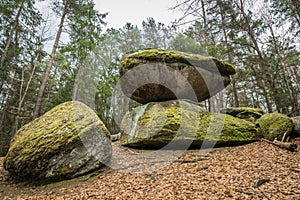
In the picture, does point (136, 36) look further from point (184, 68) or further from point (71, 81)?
point (184, 68)

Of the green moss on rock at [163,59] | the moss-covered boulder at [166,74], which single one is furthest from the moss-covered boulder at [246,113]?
the green moss on rock at [163,59]

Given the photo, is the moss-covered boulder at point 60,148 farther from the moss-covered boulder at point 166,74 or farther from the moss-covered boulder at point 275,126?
the moss-covered boulder at point 275,126

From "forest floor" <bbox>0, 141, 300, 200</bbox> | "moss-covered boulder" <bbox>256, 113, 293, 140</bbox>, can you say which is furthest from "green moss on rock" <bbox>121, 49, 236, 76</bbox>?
"forest floor" <bbox>0, 141, 300, 200</bbox>

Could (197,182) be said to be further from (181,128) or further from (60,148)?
(60,148)

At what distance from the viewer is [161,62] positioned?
664cm

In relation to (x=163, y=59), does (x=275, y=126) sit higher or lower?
lower

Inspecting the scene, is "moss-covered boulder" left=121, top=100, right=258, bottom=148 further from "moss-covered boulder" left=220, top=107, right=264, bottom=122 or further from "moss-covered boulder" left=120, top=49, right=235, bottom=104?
"moss-covered boulder" left=220, top=107, right=264, bottom=122

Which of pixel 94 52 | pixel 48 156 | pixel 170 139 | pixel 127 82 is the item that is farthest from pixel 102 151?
pixel 94 52

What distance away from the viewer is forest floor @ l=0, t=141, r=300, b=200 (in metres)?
2.93

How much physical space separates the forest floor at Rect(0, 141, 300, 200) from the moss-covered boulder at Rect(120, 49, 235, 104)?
2.93 m

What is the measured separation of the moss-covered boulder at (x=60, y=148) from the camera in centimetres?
418

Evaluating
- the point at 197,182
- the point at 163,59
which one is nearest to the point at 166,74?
the point at 163,59

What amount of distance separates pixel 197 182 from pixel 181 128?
250 centimetres

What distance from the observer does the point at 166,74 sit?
6.67 m
